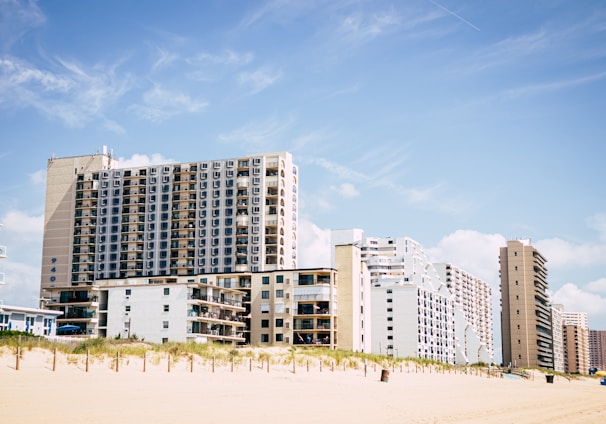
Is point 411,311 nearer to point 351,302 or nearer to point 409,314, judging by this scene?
point 409,314

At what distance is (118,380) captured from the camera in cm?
3788

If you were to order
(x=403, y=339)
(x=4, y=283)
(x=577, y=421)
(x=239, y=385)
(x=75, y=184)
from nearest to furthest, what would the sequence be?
(x=577, y=421)
(x=239, y=385)
(x=4, y=283)
(x=403, y=339)
(x=75, y=184)

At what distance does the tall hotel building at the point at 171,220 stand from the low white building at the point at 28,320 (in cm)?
4193

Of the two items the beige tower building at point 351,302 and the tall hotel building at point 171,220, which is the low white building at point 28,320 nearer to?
the tall hotel building at point 171,220

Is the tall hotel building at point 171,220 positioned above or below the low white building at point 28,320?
above

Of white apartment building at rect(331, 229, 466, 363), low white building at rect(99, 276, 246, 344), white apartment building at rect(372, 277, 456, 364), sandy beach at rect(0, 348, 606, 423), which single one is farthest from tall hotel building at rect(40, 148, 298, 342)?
sandy beach at rect(0, 348, 606, 423)

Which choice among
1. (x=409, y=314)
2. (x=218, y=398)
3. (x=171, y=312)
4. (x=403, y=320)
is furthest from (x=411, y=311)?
(x=218, y=398)

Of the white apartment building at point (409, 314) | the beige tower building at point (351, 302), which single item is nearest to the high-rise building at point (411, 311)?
the white apartment building at point (409, 314)

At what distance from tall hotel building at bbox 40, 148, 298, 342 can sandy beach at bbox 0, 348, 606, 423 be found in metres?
97.2

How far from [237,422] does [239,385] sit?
620 inches

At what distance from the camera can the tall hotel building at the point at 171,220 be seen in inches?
5930

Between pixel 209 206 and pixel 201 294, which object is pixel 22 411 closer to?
pixel 201 294

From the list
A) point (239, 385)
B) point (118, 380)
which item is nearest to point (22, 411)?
point (118, 380)

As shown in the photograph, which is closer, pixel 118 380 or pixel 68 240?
pixel 118 380
